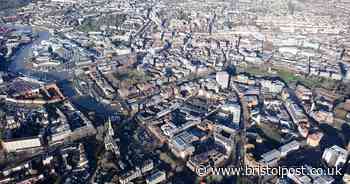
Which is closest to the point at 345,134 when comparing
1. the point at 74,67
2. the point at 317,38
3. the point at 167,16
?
the point at 317,38

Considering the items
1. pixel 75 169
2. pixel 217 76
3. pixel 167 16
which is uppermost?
pixel 167 16

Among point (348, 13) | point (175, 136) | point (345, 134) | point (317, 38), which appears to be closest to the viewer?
point (175, 136)

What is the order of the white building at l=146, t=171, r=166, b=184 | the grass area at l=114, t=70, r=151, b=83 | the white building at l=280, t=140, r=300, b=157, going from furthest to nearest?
the grass area at l=114, t=70, r=151, b=83 → the white building at l=280, t=140, r=300, b=157 → the white building at l=146, t=171, r=166, b=184

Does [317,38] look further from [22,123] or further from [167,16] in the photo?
[22,123]

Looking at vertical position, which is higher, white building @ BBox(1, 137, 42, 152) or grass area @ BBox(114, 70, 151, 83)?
grass area @ BBox(114, 70, 151, 83)

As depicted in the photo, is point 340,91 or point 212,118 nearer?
point 212,118

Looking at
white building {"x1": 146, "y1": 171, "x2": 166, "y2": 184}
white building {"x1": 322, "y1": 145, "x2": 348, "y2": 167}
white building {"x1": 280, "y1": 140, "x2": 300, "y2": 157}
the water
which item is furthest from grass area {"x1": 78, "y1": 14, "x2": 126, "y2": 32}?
white building {"x1": 322, "y1": 145, "x2": 348, "y2": 167}

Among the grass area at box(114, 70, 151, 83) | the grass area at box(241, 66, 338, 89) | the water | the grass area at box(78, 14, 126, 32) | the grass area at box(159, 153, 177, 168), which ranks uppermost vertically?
the grass area at box(78, 14, 126, 32)

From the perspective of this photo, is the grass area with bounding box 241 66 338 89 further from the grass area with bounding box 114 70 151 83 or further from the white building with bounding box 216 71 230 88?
the grass area with bounding box 114 70 151 83

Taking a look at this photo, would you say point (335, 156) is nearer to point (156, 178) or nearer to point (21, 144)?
point (156, 178)
